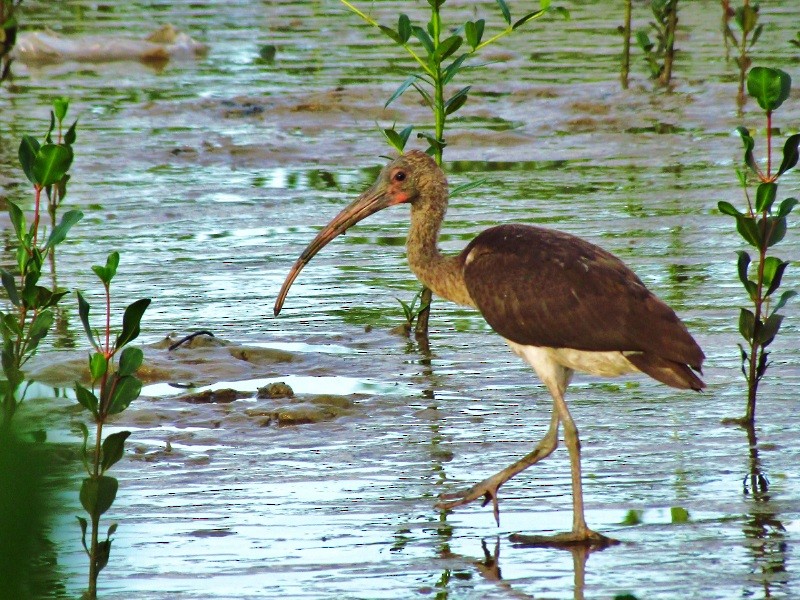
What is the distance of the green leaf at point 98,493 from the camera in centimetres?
382

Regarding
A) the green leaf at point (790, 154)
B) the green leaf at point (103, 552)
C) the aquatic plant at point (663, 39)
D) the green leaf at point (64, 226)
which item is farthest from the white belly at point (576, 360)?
the aquatic plant at point (663, 39)

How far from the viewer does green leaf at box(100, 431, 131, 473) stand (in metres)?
3.96

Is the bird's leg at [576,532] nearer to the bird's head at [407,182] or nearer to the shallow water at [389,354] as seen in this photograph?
the shallow water at [389,354]

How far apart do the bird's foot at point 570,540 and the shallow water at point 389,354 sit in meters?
0.05

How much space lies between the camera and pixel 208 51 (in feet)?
60.2

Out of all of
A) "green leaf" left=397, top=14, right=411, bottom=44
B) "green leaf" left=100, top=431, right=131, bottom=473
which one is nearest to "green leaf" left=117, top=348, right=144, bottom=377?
"green leaf" left=100, top=431, right=131, bottom=473

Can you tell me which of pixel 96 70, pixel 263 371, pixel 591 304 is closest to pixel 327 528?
pixel 591 304

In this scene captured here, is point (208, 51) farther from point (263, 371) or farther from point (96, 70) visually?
point (263, 371)

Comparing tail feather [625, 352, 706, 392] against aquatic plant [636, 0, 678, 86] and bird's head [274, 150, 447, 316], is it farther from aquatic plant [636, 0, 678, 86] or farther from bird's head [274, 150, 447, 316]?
aquatic plant [636, 0, 678, 86]

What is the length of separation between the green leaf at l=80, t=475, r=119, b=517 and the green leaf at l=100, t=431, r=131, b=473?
11 cm

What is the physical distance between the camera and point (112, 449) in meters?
3.99

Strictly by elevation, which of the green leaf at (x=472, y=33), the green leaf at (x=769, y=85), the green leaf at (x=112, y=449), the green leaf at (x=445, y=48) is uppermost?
the green leaf at (x=472, y=33)

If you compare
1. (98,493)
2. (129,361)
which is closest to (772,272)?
(129,361)

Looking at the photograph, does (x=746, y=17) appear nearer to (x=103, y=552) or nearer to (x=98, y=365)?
(x=98, y=365)
